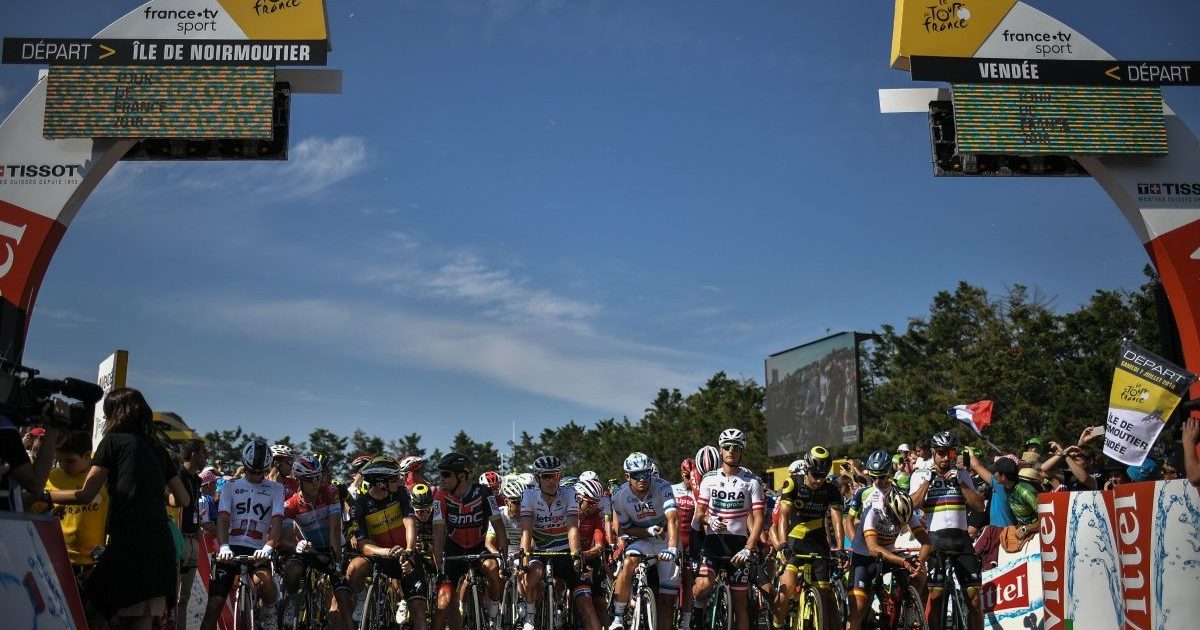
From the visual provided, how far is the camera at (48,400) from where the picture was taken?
654 cm

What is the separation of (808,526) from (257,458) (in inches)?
261

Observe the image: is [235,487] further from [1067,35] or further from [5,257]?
[1067,35]

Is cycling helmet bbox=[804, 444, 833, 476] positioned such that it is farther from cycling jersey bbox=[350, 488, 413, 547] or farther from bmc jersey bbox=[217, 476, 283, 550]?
bmc jersey bbox=[217, 476, 283, 550]

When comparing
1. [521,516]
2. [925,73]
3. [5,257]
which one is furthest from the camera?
[925,73]

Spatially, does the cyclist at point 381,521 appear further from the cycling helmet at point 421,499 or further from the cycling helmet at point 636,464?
the cycling helmet at point 636,464

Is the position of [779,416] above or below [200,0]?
below

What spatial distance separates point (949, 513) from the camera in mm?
13047

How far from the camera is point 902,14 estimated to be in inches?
790

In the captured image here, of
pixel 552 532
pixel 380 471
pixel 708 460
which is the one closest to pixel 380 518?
pixel 380 471

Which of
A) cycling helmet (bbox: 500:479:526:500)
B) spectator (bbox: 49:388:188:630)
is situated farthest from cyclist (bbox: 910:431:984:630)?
spectator (bbox: 49:388:188:630)

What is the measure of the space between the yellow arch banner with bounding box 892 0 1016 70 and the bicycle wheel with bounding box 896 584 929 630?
11182mm

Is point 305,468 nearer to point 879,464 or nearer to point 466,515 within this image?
point 466,515

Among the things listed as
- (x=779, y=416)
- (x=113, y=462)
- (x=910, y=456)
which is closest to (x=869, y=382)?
(x=779, y=416)

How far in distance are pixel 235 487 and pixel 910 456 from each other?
13.7m
